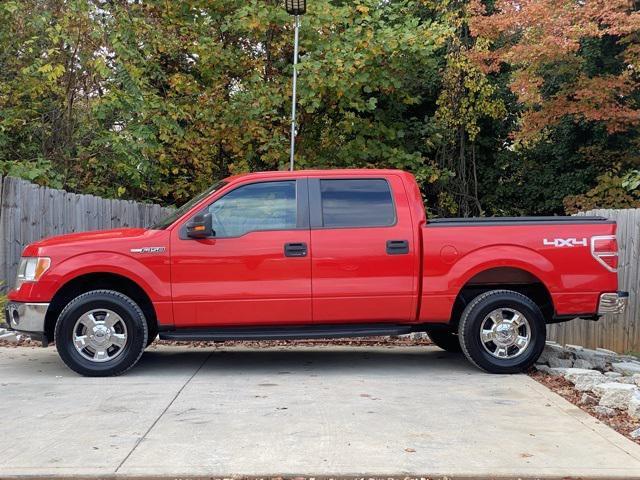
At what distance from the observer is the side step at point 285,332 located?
23.7 feet

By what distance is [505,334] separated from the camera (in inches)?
292

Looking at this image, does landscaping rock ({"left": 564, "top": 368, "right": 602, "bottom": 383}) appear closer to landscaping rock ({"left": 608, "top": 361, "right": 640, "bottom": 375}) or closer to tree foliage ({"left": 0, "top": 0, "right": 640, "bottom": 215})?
Result: landscaping rock ({"left": 608, "top": 361, "right": 640, "bottom": 375})

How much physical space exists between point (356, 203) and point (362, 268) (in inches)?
27.8

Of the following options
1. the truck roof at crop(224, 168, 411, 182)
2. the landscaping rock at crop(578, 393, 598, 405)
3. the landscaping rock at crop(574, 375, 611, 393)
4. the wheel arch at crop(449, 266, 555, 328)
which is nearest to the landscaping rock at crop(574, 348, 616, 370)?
the wheel arch at crop(449, 266, 555, 328)

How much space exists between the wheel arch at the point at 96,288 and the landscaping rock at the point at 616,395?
426 cm

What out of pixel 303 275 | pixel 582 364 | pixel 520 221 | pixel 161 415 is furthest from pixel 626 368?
pixel 161 415

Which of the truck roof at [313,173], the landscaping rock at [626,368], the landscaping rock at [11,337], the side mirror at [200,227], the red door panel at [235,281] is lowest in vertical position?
the landscaping rock at [626,368]

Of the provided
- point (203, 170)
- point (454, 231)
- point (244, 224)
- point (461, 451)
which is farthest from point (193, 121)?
point (461, 451)

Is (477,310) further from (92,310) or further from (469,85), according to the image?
(469,85)

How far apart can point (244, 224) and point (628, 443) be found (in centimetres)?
401

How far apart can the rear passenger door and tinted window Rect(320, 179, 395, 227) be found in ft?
0.04

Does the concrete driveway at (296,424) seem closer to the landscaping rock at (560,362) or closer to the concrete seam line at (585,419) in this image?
the concrete seam line at (585,419)

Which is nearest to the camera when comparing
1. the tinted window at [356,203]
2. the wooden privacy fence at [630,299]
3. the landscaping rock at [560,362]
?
the tinted window at [356,203]

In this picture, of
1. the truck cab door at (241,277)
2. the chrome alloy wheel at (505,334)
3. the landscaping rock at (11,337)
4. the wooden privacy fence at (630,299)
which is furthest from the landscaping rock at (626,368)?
the landscaping rock at (11,337)
